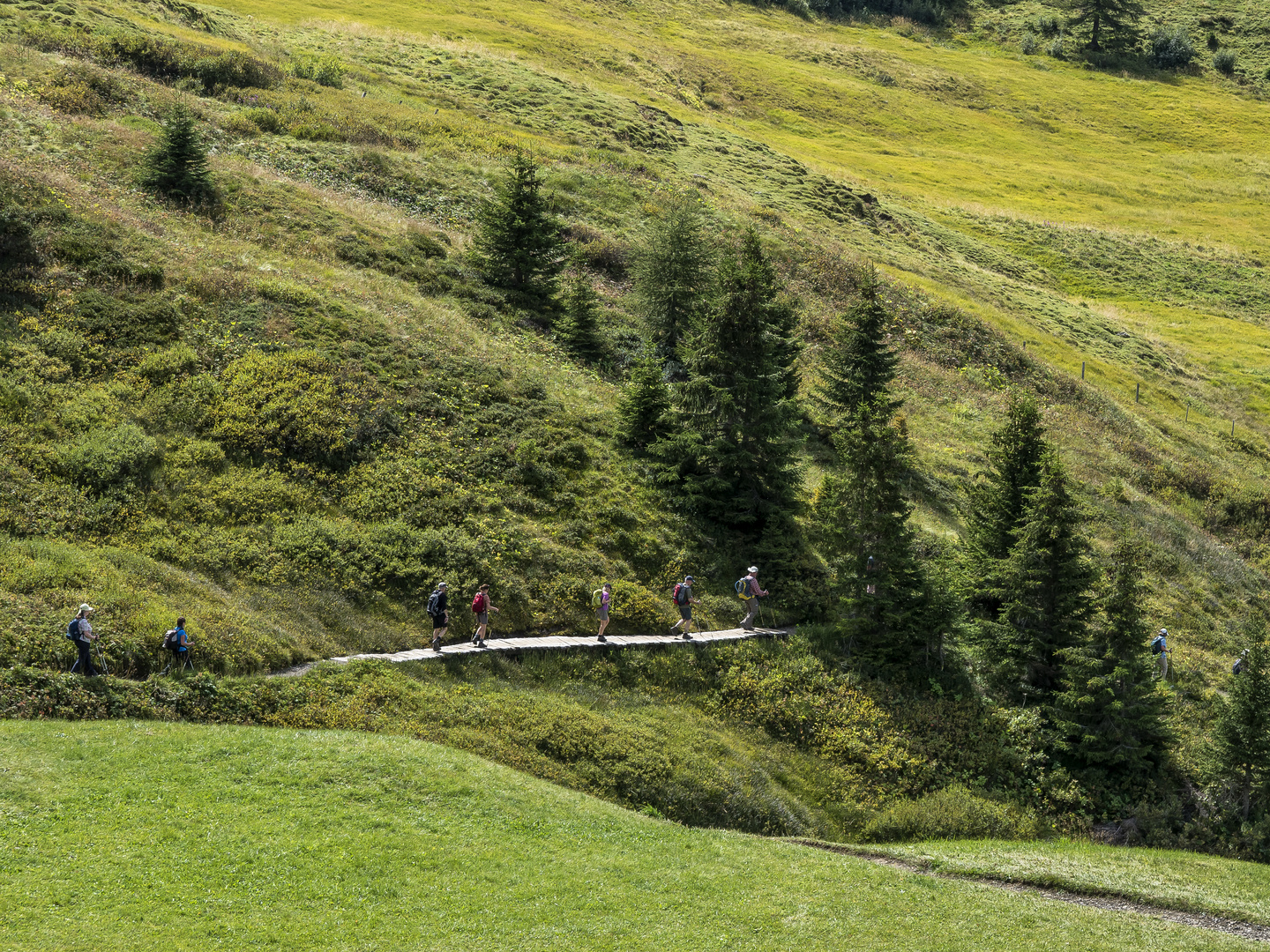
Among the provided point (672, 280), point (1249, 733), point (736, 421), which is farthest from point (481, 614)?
point (672, 280)

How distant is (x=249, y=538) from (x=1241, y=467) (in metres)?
58.9

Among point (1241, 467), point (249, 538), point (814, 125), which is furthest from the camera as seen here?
point (814, 125)

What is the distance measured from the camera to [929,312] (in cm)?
6153

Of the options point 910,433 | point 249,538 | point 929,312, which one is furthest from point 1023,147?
point 249,538

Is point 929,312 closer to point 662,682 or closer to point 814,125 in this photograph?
point 662,682

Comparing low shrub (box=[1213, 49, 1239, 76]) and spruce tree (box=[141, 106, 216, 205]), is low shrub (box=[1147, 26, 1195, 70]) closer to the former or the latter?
low shrub (box=[1213, 49, 1239, 76])

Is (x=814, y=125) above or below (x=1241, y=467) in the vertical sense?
above

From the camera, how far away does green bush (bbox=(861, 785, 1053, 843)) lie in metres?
23.8

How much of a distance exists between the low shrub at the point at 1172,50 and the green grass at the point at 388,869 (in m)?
184

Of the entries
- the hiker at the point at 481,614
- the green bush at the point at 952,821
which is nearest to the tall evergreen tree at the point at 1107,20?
the green bush at the point at 952,821

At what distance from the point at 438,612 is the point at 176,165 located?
28026 millimetres

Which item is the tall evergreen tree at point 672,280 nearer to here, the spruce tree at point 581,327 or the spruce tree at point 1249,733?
the spruce tree at point 581,327

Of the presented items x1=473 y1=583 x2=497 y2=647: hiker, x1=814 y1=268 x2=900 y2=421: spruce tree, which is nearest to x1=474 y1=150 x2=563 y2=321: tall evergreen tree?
x1=814 y1=268 x2=900 y2=421: spruce tree

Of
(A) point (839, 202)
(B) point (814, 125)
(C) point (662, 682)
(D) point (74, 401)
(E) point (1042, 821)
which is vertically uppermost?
(B) point (814, 125)
